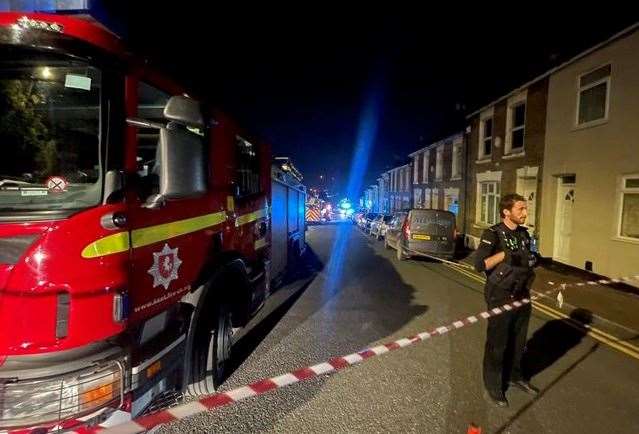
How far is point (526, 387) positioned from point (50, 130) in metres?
4.85

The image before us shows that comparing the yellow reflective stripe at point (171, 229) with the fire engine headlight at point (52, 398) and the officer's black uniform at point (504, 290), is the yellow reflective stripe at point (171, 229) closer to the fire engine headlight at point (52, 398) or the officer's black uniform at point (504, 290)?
the fire engine headlight at point (52, 398)

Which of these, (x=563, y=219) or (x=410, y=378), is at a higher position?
(x=563, y=219)

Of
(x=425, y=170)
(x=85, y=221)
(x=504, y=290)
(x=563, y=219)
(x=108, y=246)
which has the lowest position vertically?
(x=504, y=290)

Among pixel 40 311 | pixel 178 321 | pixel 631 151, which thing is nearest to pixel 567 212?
pixel 631 151

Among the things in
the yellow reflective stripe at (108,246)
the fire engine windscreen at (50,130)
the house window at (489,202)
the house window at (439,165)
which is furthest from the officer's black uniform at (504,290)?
the house window at (439,165)

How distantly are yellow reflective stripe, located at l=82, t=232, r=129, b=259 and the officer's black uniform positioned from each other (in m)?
3.23

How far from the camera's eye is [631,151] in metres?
9.37

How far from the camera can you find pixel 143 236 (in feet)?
8.70

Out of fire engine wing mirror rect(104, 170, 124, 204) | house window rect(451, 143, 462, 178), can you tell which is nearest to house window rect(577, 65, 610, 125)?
house window rect(451, 143, 462, 178)

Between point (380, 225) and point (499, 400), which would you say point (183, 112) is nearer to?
point (499, 400)

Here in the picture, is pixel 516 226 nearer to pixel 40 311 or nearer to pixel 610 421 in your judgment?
pixel 610 421

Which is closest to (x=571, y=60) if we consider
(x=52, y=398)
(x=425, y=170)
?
(x=52, y=398)

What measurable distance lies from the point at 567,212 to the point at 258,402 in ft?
39.4

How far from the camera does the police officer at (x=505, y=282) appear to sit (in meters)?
3.86
